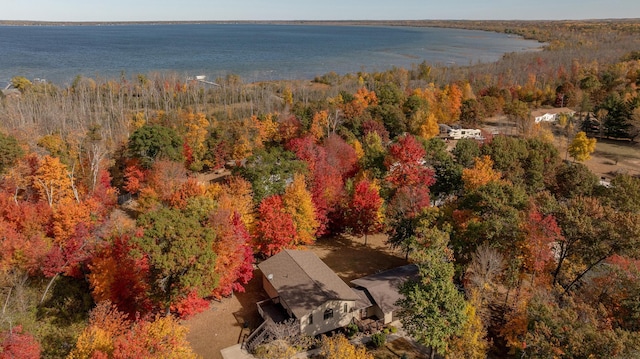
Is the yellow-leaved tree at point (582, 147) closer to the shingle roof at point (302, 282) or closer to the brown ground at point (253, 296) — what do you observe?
the brown ground at point (253, 296)

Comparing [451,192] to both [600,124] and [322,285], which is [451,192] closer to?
[322,285]

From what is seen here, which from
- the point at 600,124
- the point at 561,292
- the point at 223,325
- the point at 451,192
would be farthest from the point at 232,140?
→ the point at 600,124

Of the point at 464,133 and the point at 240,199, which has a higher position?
the point at 240,199

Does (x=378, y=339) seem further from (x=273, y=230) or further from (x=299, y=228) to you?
(x=299, y=228)

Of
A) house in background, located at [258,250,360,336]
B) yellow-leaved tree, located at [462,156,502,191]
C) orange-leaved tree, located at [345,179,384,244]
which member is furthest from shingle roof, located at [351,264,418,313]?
yellow-leaved tree, located at [462,156,502,191]

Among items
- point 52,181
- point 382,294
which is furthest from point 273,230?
point 52,181

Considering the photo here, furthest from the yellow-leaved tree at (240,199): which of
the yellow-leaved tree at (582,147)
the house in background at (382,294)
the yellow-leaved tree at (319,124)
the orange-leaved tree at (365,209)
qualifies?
the yellow-leaved tree at (582,147)
